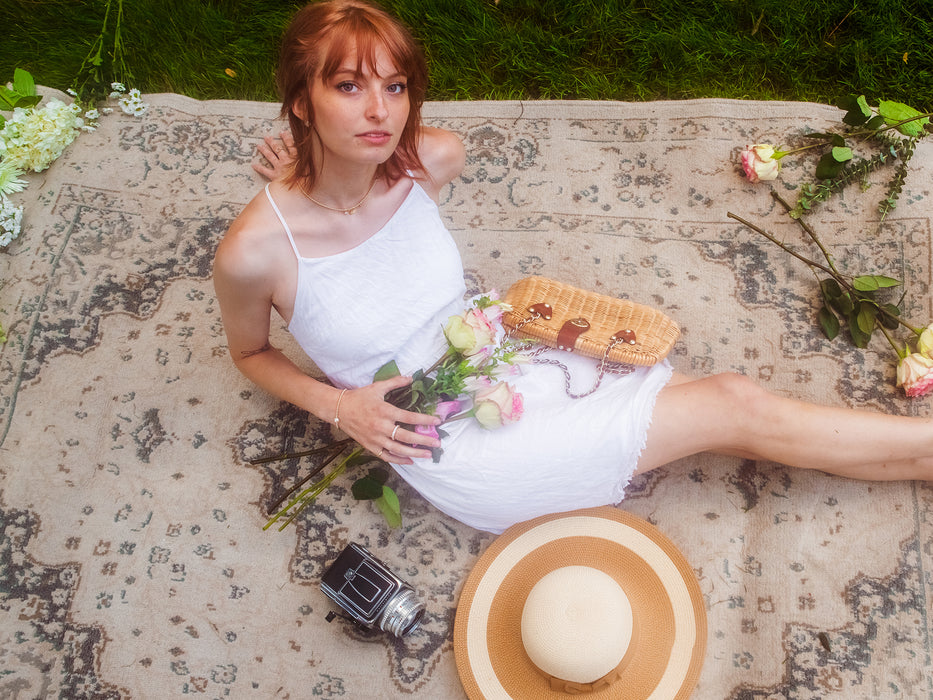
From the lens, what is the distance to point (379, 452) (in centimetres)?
170

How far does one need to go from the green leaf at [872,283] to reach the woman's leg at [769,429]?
50 cm

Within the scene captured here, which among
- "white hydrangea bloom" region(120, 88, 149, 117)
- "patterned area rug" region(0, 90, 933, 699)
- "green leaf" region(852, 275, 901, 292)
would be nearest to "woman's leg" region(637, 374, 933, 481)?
"patterned area rug" region(0, 90, 933, 699)

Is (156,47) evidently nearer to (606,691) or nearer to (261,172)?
(261,172)

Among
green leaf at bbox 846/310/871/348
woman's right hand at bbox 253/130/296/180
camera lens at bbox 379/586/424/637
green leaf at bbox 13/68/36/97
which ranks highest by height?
green leaf at bbox 13/68/36/97

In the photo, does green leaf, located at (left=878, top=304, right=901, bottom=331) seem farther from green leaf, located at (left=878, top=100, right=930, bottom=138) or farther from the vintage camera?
the vintage camera

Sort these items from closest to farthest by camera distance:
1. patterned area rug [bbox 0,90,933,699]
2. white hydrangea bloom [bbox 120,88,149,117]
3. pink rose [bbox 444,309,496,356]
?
pink rose [bbox 444,309,496,356]
patterned area rug [bbox 0,90,933,699]
white hydrangea bloom [bbox 120,88,149,117]

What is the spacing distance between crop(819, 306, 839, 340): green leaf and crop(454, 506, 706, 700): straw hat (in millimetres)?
846

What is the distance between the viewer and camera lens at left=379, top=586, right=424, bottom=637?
72.4 inches

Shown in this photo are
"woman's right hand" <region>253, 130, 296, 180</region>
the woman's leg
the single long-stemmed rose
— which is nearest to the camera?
the woman's leg

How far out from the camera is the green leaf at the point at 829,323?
218 centimetres

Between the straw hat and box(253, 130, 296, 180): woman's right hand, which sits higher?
box(253, 130, 296, 180): woman's right hand

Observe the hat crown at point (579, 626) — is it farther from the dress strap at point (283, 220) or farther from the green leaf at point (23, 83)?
the green leaf at point (23, 83)

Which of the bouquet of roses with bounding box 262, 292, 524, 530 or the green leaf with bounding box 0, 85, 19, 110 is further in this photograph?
the green leaf with bounding box 0, 85, 19, 110

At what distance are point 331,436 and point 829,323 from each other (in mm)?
1554
